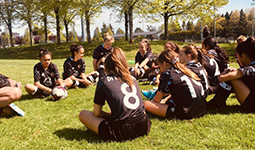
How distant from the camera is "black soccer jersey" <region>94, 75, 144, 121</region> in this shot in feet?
10.8

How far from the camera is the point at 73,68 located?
26.3ft

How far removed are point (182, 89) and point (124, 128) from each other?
1.38m

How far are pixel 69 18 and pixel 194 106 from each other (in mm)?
37568

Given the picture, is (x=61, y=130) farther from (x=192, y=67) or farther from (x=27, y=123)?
(x=192, y=67)

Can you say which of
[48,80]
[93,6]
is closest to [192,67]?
[48,80]

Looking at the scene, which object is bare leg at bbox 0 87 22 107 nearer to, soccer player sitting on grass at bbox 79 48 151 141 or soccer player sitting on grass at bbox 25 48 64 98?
soccer player sitting on grass at bbox 25 48 64 98

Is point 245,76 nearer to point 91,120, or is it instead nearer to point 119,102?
point 119,102

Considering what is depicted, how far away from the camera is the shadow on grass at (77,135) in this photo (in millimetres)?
3726

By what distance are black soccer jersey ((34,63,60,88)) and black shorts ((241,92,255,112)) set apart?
5.24 m

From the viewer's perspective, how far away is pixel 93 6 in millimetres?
29344

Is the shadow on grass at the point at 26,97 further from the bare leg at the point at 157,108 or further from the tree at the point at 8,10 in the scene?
the tree at the point at 8,10

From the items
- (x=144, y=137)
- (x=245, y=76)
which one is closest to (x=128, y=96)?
(x=144, y=137)

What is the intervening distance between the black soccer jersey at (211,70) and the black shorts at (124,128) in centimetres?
299

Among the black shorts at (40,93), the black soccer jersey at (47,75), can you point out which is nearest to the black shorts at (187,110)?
the black soccer jersey at (47,75)
